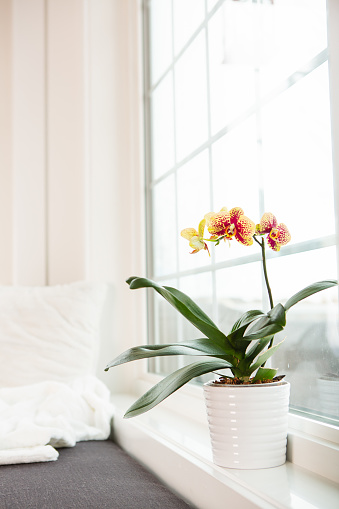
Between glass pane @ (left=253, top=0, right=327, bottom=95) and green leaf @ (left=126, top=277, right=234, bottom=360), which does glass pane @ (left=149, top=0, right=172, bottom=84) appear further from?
green leaf @ (left=126, top=277, right=234, bottom=360)

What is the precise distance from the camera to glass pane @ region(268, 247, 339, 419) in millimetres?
995

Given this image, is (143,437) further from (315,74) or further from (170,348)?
(315,74)

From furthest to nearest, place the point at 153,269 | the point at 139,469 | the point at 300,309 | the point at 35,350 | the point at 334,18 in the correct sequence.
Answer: the point at 153,269
the point at 35,350
the point at 139,469
the point at 300,309
the point at 334,18

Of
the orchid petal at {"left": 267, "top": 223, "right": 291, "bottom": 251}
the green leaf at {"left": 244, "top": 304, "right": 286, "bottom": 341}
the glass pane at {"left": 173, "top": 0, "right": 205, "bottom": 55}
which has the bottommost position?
the green leaf at {"left": 244, "top": 304, "right": 286, "bottom": 341}

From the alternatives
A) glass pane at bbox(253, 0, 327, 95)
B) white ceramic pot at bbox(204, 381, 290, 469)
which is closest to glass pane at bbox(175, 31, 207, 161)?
glass pane at bbox(253, 0, 327, 95)

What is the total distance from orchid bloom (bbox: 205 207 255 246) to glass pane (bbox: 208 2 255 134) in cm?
44

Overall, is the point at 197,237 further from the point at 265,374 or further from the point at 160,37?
the point at 160,37

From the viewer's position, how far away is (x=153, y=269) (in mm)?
2002

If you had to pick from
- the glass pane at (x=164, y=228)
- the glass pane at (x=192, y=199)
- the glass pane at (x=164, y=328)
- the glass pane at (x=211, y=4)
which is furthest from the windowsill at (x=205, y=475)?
the glass pane at (x=211, y=4)

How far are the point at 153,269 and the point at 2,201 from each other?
676 millimetres

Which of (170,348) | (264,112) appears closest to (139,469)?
(170,348)

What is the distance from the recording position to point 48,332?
1.83 meters

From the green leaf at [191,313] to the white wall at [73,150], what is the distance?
3.37 ft

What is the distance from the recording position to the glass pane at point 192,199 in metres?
1.57
